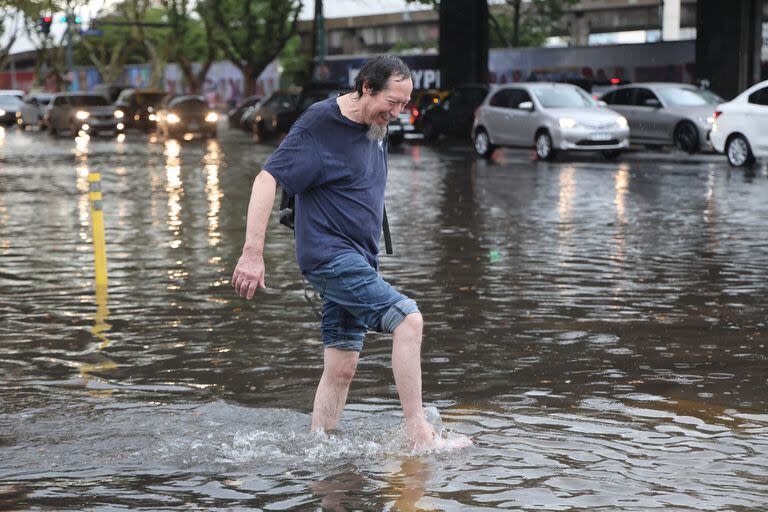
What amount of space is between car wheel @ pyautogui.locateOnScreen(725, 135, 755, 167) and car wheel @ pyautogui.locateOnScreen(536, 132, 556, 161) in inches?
166

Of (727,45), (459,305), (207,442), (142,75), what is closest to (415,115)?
(727,45)

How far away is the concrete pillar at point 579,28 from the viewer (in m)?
78.4

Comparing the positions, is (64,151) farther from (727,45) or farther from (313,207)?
(313,207)

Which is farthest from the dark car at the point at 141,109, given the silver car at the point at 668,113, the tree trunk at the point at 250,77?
the silver car at the point at 668,113

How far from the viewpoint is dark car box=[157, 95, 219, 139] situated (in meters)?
46.2

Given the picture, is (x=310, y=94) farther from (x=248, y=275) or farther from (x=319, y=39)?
(x=248, y=275)

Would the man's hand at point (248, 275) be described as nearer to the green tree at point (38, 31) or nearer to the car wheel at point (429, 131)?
the car wheel at point (429, 131)

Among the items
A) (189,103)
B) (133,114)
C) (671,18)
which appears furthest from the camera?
(671,18)

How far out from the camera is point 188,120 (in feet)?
152

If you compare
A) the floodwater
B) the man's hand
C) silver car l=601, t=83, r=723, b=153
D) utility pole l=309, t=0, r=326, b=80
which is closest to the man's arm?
the man's hand

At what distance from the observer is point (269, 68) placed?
105 meters

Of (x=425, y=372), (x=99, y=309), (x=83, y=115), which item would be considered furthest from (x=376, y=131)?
(x=83, y=115)

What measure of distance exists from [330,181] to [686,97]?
26222 mm

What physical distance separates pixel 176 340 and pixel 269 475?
3.23m
